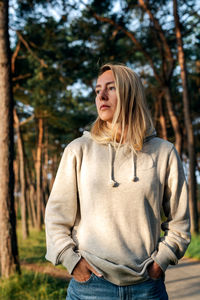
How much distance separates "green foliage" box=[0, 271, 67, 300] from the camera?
5582 millimetres

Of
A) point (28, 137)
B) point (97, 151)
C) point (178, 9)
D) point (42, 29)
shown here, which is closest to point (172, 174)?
A: point (97, 151)

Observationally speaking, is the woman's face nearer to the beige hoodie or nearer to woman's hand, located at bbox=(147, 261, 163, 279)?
the beige hoodie

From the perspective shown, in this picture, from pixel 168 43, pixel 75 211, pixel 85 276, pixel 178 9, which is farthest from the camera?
pixel 168 43

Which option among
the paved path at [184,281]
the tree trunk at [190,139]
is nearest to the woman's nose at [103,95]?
the paved path at [184,281]

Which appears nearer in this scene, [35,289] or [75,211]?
[75,211]

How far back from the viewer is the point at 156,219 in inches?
84.3

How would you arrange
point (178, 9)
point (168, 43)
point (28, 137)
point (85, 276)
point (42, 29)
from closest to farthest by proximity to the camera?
point (85, 276), point (42, 29), point (178, 9), point (168, 43), point (28, 137)

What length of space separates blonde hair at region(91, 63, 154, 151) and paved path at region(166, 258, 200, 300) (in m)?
4.00

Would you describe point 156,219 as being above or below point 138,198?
below

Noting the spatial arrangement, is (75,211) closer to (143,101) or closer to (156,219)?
(156,219)

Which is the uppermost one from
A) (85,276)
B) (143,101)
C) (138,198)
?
(143,101)

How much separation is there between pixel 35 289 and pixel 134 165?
4.42 metres

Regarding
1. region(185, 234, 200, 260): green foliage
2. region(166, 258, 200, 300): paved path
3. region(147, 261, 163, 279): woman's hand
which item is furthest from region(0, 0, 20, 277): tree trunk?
region(147, 261, 163, 279): woman's hand

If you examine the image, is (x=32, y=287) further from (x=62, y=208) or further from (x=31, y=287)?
(x=62, y=208)
